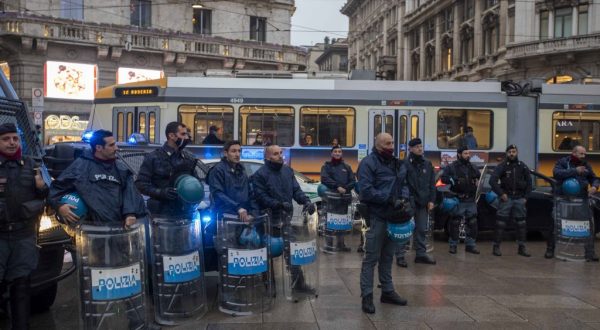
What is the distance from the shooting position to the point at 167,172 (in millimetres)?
6332

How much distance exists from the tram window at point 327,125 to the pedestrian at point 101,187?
432 inches

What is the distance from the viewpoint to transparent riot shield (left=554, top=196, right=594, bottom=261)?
32.1ft

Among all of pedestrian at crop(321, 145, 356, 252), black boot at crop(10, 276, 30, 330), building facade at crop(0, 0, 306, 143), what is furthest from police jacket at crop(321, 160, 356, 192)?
building facade at crop(0, 0, 306, 143)

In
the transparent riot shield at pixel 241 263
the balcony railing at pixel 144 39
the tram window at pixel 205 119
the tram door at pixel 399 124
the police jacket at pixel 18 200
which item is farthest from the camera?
the balcony railing at pixel 144 39

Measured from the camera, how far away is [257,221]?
641cm

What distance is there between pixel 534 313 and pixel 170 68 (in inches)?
1109

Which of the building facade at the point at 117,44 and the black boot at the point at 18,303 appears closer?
the black boot at the point at 18,303

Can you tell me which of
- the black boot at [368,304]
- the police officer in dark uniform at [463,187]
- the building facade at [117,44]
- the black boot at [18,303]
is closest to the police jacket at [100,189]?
the black boot at [18,303]

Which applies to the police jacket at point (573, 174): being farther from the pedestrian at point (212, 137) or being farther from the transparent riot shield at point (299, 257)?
the pedestrian at point (212, 137)

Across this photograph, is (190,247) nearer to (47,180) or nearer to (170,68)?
(47,180)

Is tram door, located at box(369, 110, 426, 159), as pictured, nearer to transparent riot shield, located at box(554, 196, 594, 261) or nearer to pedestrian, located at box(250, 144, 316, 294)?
transparent riot shield, located at box(554, 196, 594, 261)

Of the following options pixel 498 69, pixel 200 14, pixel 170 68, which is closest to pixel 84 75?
pixel 170 68

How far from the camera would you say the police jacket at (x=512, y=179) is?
399 inches

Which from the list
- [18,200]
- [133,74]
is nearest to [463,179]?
[18,200]
